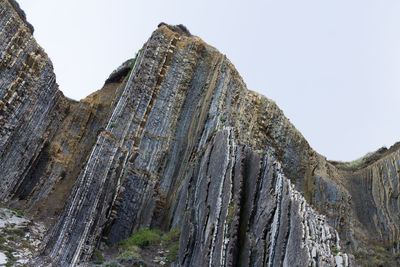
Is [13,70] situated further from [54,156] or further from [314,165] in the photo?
[314,165]

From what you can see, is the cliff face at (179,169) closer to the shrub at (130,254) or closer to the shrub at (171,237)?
the shrub at (171,237)

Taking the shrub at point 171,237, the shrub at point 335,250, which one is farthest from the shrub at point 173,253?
the shrub at point 335,250

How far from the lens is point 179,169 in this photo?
26.0 meters

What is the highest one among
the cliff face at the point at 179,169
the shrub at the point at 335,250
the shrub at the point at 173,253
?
the cliff face at the point at 179,169

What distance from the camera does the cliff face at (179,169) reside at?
14.9 meters

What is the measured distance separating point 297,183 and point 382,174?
8.52 meters

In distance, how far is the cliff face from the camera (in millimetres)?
14859

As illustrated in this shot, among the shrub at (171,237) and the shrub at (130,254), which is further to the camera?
the shrub at (171,237)

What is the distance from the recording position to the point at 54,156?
2747cm

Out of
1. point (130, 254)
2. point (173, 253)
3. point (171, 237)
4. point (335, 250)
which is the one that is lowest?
point (130, 254)

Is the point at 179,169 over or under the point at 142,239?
over

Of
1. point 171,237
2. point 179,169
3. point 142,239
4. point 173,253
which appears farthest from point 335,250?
point 179,169

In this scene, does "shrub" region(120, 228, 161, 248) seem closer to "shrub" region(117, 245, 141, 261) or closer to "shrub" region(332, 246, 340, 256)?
"shrub" region(117, 245, 141, 261)

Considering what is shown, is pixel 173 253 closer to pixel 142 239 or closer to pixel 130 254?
pixel 130 254
